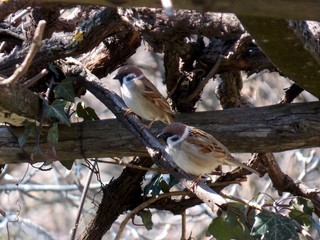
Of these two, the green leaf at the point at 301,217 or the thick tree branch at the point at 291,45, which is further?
the green leaf at the point at 301,217

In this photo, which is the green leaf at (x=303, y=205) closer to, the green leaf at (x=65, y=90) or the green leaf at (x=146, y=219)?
the green leaf at (x=146, y=219)

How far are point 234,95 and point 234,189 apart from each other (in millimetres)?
2031

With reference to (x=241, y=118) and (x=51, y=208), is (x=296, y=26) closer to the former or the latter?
(x=241, y=118)

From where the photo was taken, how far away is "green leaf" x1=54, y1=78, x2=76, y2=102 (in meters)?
2.75

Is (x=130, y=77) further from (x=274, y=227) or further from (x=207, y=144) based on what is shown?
(x=274, y=227)

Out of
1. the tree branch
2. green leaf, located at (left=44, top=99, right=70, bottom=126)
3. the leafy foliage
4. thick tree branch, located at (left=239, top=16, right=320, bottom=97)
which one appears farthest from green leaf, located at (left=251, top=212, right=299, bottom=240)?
the tree branch

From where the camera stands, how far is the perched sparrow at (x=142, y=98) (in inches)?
109

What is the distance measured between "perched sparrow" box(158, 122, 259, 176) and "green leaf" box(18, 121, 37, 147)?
1.57ft

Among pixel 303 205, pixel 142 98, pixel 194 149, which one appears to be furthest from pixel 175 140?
pixel 303 205

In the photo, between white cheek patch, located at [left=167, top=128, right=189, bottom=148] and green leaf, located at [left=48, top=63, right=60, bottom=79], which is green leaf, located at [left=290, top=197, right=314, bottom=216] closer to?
white cheek patch, located at [left=167, top=128, right=189, bottom=148]

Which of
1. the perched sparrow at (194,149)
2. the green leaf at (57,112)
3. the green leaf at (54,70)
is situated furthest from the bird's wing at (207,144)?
the green leaf at (54,70)

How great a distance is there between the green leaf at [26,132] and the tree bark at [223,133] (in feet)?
0.23

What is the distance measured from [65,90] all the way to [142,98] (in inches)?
12.5

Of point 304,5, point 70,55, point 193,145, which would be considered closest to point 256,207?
point 193,145
